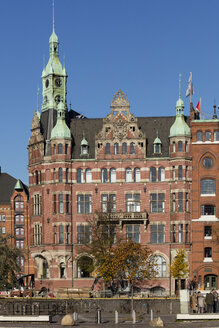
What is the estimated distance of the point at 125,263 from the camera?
9344 centimetres

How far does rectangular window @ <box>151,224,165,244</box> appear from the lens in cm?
10531

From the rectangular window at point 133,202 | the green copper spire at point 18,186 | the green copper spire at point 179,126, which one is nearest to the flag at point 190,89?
the green copper spire at point 179,126

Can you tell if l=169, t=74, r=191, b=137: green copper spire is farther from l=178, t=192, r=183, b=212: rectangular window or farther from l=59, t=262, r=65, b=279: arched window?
l=59, t=262, r=65, b=279: arched window

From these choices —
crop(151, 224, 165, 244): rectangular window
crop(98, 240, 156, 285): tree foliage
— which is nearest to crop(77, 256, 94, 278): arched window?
crop(98, 240, 156, 285): tree foliage

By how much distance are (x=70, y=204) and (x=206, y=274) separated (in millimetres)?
21247

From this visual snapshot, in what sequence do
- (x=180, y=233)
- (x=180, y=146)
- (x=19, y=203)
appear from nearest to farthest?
(x=180, y=233), (x=180, y=146), (x=19, y=203)

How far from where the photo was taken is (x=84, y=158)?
108 m

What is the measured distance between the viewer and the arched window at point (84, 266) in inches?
4094

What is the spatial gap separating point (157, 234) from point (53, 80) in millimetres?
29548

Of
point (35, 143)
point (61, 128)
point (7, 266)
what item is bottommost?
point (7, 266)

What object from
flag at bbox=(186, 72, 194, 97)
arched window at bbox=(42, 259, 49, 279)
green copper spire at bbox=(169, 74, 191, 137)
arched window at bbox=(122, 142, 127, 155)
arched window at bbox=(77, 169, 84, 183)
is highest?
flag at bbox=(186, 72, 194, 97)

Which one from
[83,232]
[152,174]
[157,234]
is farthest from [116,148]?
[157,234]

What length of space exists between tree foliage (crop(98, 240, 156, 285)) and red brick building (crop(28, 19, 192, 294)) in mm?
9015

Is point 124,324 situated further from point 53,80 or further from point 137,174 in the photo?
point 53,80
